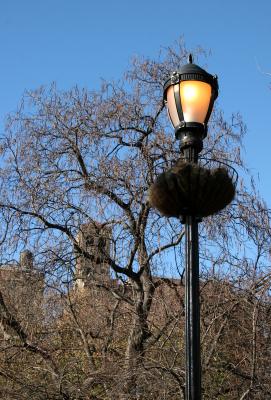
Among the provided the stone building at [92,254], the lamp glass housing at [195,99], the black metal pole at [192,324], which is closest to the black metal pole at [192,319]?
the black metal pole at [192,324]

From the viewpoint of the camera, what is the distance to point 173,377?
26.3 feet

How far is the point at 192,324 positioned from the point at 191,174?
3.74ft

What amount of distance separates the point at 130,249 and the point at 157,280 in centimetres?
63

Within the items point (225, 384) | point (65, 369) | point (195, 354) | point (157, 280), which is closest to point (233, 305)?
point (225, 384)

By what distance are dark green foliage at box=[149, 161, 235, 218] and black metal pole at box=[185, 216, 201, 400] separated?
0.90 feet

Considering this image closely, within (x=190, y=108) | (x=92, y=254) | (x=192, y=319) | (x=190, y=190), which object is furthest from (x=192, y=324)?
(x=92, y=254)

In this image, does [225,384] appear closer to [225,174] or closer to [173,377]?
[173,377]

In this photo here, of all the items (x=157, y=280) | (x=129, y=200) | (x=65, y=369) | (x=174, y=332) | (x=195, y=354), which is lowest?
(x=195, y=354)

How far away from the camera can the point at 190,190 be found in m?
A: 4.93

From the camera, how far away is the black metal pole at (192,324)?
434cm

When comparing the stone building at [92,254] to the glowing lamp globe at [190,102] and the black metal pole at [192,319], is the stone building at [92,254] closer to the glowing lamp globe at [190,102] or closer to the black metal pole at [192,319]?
the glowing lamp globe at [190,102]

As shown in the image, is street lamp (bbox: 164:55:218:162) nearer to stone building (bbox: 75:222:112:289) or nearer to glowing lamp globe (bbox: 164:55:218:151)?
glowing lamp globe (bbox: 164:55:218:151)

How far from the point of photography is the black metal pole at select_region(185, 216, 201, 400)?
4.34 m

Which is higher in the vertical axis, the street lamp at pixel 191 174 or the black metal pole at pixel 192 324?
the street lamp at pixel 191 174
